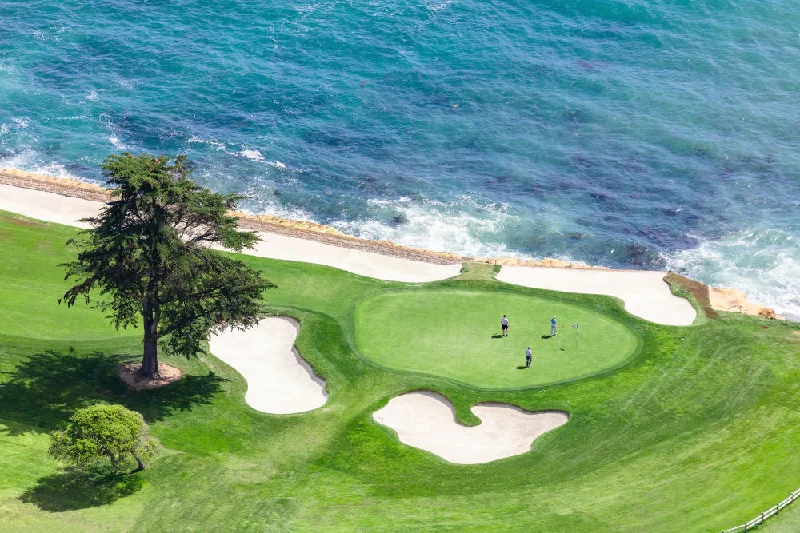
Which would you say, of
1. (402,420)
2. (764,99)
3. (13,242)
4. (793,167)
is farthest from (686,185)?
(13,242)

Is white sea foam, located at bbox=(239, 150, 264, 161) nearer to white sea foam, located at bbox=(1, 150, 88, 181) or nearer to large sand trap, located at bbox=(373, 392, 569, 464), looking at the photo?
white sea foam, located at bbox=(1, 150, 88, 181)

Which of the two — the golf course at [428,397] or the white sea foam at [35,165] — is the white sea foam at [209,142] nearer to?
the white sea foam at [35,165]

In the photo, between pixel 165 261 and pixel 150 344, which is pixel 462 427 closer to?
pixel 150 344

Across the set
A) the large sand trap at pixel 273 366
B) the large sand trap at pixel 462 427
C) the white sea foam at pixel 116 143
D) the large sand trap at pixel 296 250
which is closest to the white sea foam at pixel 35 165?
the white sea foam at pixel 116 143

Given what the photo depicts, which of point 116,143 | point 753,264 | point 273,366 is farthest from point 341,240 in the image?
point 753,264

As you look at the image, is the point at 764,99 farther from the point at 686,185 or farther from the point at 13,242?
the point at 13,242

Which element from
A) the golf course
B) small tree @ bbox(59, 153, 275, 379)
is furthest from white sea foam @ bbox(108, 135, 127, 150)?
small tree @ bbox(59, 153, 275, 379)
